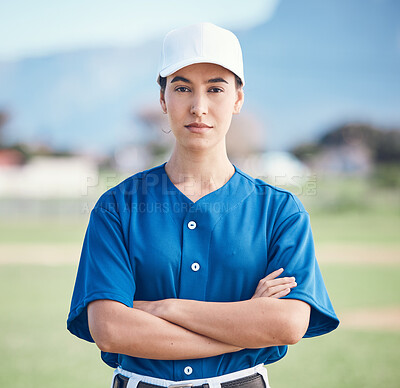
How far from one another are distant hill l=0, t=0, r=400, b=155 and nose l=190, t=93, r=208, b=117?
84.9 meters

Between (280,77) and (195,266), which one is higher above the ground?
(280,77)

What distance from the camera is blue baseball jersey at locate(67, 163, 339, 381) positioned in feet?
4.97

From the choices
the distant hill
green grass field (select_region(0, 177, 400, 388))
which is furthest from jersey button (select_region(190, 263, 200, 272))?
the distant hill

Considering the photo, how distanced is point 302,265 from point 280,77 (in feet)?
367

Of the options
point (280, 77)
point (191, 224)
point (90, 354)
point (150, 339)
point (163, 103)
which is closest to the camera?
point (150, 339)

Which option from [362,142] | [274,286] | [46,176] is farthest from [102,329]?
[362,142]

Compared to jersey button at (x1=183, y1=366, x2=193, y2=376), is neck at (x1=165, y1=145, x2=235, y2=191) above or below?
above

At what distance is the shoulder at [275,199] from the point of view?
162 centimetres

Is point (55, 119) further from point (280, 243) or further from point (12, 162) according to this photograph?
point (280, 243)

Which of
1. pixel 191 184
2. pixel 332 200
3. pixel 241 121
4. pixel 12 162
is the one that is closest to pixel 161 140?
pixel 241 121

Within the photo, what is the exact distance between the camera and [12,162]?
4469cm

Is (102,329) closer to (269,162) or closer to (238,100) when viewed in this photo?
(238,100)

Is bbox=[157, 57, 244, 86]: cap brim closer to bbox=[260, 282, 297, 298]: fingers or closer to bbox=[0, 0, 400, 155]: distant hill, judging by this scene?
bbox=[260, 282, 297, 298]: fingers

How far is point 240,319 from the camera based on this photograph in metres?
1.47
